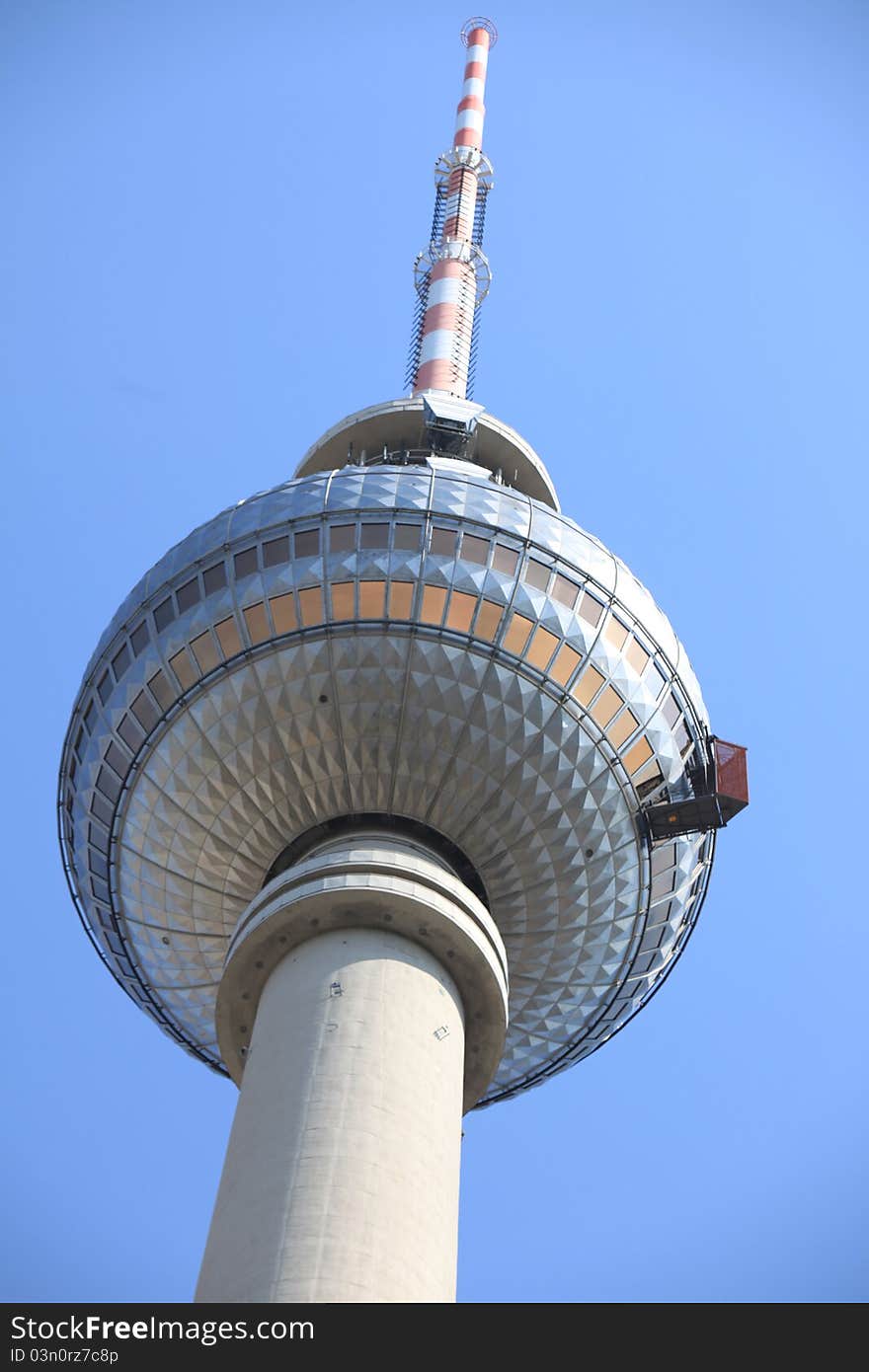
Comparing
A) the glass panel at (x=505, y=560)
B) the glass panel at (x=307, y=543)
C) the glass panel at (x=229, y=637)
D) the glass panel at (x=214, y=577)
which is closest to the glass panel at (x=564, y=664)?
the glass panel at (x=505, y=560)

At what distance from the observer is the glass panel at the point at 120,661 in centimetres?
3065

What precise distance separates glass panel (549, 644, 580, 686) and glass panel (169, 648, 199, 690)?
23.5 ft

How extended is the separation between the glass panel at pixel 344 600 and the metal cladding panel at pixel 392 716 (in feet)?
0.14

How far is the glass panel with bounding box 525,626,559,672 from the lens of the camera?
29.2 m

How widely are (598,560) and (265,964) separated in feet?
36.0

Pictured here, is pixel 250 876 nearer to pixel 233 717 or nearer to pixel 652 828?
pixel 233 717

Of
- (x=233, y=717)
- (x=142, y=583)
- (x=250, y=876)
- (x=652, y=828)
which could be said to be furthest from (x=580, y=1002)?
(x=142, y=583)

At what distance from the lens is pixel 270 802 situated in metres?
29.6

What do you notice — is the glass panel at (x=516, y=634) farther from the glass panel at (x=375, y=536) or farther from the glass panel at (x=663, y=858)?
the glass panel at (x=663, y=858)

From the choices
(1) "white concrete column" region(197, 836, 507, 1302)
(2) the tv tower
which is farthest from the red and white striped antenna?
(1) "white concrete column" region(197, 836, 507, 1302)

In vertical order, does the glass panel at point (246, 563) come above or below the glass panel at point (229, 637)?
above

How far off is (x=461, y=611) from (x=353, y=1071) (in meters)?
9.20

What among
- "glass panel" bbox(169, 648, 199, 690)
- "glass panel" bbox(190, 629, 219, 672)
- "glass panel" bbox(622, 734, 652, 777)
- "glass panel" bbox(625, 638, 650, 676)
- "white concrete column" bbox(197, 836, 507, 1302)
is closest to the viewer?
"white concrete column" bbox(197, 836, 507, 1302)

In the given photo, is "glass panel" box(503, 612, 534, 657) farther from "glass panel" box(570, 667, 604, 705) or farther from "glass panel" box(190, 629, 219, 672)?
"glass panel" box(190, 629, 219, 672)
